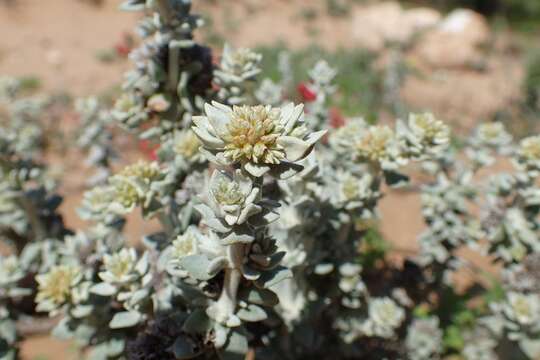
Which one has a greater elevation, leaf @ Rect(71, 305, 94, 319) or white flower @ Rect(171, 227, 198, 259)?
white flower @ Rect(171, 227, 198, 259)

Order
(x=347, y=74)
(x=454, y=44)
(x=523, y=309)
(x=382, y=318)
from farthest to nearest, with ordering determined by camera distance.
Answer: (x=454, y=44) → (x=347, y=74) → (x=382, y=318) → (x=523, y=309)

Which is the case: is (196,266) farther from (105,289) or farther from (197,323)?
(105,289)

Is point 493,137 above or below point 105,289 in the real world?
above

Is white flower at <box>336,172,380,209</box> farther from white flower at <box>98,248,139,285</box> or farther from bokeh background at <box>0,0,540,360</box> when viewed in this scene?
bokeh background at <box>0,0,540,360</box>

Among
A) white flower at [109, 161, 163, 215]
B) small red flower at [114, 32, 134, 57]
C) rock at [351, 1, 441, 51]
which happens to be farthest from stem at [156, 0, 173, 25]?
rock at [351, 1, 441, 51]

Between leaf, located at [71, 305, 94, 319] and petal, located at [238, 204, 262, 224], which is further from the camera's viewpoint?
leaf, located at [71, 305, 94, 319]

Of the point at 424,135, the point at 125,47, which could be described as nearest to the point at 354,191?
the point at 424,135
